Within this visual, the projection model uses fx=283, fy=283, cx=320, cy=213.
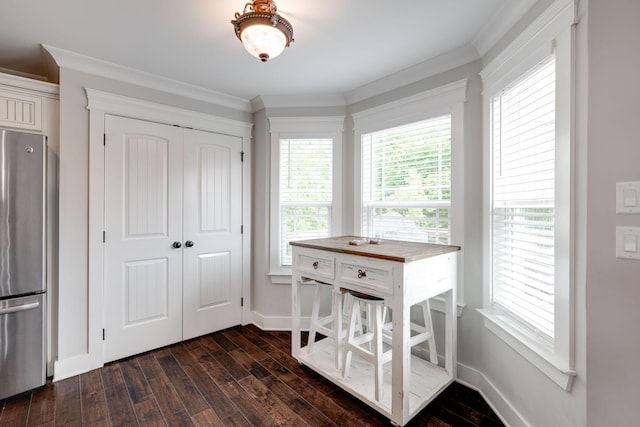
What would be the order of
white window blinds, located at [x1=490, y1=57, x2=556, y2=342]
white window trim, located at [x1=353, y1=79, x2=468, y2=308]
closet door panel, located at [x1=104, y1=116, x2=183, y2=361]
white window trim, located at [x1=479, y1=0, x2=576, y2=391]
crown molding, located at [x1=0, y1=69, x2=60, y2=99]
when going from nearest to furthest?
white window trim, located at [x1=479, y1=0, x2=576, y2=391]
white window blinds, located at [x1=490, y1=57, x2=556, y2=342]
crown molding, located at [x1=0, y1=69, x2=60, y2=99]
white window trim, located at [x1=353, y1=79, x2=468, y2=308]
closet door panel, located at [x1=104, y1=116, x2=183, y2=361]

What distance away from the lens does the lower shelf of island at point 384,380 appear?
1.75 meters

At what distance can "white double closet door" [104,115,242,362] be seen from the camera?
93.7 inches

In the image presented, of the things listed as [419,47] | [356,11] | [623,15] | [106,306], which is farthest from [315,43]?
[106,306]

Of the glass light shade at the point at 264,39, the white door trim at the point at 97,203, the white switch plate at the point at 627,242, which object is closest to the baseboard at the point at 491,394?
the white switch plate at the point at 627,242

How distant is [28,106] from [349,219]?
271 centimetres

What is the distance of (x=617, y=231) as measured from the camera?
1028mm

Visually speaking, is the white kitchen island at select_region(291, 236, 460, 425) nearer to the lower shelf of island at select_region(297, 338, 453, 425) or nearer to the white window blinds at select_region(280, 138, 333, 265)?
the lower shelf of island at select_region(297, 338, 453, 425)

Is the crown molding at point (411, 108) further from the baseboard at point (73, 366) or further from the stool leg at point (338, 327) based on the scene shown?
the baseboard at point (73, 366)

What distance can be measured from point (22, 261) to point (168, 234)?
95cm

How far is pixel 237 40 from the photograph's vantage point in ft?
6.46

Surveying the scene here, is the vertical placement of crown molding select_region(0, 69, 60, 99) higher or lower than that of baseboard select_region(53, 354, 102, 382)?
higher

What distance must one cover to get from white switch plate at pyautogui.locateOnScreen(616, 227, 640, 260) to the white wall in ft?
0.05

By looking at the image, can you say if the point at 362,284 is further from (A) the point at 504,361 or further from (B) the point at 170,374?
(B) the point at 170,374

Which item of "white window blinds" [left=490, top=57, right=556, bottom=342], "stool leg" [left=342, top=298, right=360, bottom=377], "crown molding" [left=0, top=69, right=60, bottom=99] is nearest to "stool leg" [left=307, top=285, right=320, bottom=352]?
"stool leg" [left=342, top=298, right=360, bottom=377]
